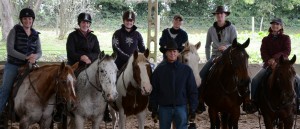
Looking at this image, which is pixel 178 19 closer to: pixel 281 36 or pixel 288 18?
pixel 281 36

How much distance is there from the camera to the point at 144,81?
5574 millimetres

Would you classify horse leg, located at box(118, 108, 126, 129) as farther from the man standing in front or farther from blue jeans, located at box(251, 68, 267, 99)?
blue jeans, located at box(251, 68, 267, 99)

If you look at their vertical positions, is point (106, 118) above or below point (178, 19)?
below

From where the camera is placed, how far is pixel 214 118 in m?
6.77

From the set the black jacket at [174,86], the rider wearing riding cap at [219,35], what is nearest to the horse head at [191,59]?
the rider wearing riding cap at [219,35]

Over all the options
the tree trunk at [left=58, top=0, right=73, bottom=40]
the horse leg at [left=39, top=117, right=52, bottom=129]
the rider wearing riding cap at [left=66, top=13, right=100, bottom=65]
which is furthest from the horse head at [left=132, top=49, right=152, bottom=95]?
the tree trunk at [left=58, top=0, right=73, bottom=40]

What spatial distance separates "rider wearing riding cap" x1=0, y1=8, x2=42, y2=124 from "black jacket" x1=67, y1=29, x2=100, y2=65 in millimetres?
477

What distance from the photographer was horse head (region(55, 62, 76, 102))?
5.22m

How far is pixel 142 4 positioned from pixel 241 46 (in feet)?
27.6

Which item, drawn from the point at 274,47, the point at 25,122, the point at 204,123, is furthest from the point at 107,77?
the point at 204,123

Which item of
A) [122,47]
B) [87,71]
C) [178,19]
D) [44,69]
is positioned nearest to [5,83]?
[44,69]

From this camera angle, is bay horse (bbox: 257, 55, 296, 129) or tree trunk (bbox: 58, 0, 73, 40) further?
tree trunk (bbox: 58, 0, 73, 40)

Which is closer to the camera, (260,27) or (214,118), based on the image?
(214,118)

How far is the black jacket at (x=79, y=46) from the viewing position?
6.20m
